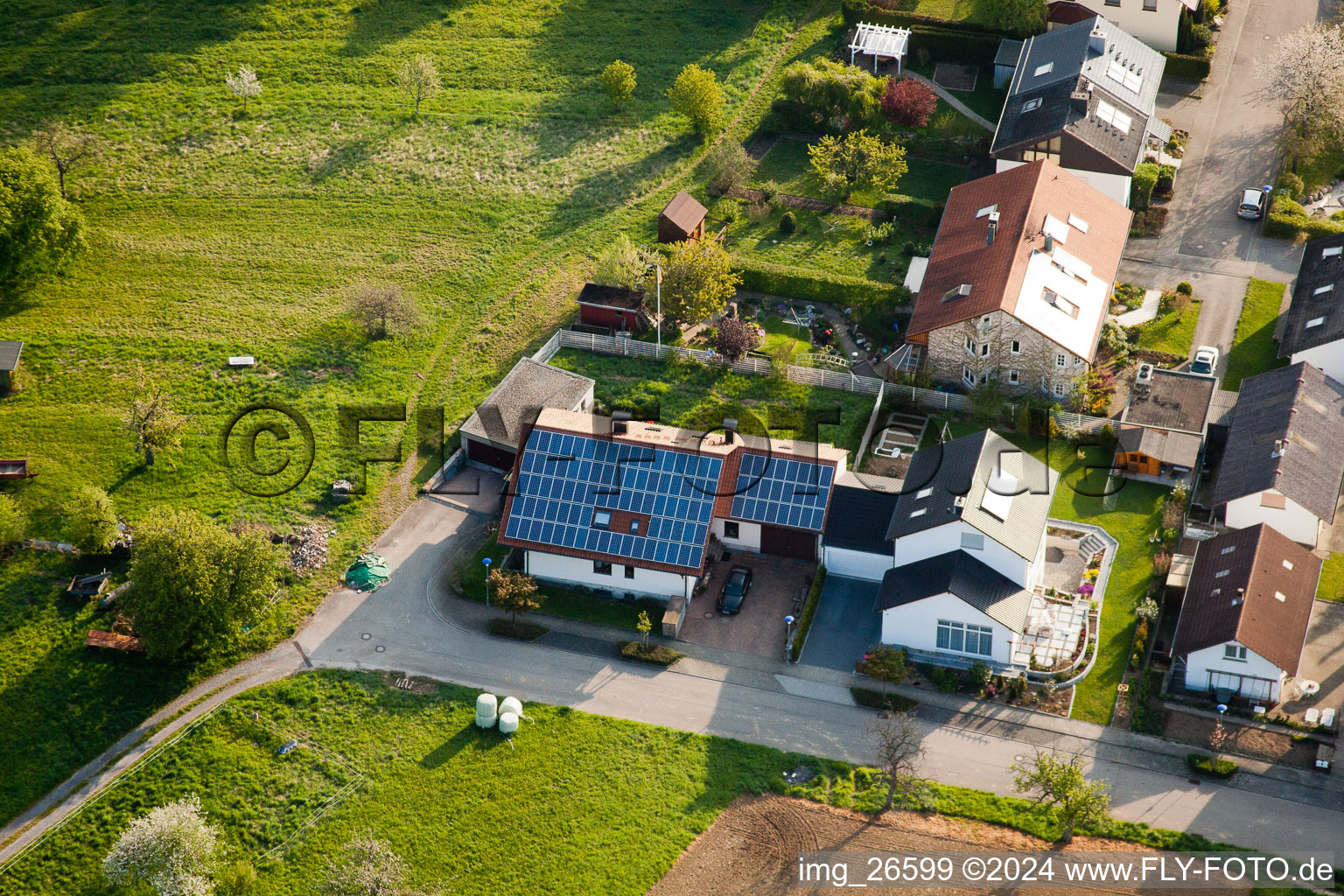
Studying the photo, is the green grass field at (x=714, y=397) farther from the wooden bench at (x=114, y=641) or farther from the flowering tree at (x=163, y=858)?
the flowering tree at (x=163, y=858)

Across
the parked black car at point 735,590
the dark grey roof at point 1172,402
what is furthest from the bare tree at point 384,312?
the dark grey roof at point 1172,402

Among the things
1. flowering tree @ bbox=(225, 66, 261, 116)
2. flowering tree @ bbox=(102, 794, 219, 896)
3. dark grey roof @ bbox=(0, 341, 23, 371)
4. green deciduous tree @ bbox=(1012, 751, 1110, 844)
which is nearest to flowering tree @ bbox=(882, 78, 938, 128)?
flowering tree @ bbox=(225, 66, 261, 116)

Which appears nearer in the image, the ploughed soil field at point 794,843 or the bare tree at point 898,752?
the ploughed soil field at point 794,843

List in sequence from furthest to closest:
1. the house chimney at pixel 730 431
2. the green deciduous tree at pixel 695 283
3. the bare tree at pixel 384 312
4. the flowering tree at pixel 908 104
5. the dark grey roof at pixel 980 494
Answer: the flowering tree at pixel 908 104, the bare tree at pixel 384 312, the green deciduous tree at pixel 695 283, the house chimney at pixel 730 431, the dark grey roof at pixel 980 494

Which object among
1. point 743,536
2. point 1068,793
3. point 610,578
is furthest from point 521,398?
point 1068,793

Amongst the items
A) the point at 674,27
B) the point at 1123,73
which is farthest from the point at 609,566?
the point at 674,27

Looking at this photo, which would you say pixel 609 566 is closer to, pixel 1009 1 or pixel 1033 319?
pixel 1033 319

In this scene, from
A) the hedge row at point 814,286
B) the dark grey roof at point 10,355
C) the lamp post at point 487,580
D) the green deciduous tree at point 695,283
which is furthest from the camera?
the hedge row at point 814,286
